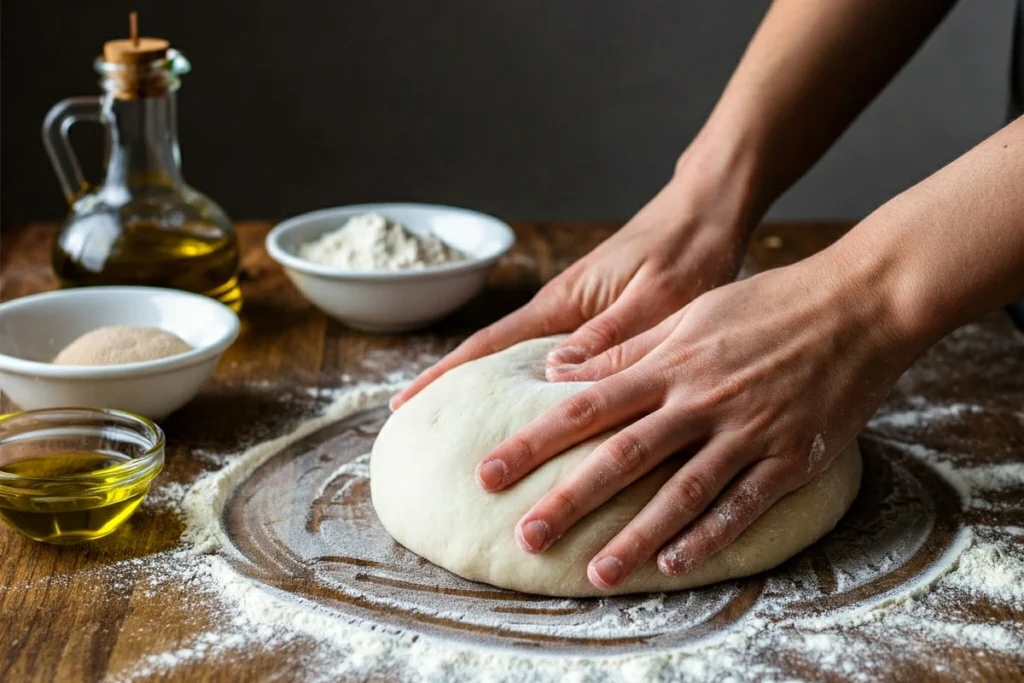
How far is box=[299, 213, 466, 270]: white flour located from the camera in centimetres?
179

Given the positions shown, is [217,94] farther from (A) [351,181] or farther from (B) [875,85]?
(B) [875,85]

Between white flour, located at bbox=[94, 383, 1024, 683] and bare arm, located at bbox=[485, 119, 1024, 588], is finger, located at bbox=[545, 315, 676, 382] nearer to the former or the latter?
bare arm, located at bbox=[485, 119, 1024, 588]

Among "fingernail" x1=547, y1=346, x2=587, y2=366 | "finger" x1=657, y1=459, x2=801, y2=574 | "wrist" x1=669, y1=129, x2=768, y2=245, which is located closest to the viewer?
"finger" x1=657, y1=459, x2=801, y2=574

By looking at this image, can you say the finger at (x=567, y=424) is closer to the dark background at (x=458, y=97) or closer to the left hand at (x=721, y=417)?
the left hand at (x=721, y=417)

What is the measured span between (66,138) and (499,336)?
86 centimetres

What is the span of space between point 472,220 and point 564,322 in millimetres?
525

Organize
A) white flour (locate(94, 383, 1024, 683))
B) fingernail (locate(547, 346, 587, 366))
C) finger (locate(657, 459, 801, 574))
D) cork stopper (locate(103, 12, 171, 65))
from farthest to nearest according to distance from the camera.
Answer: cork stopper (locate(103, 12, 171, 65)), fingernail (locate(547, 346, 587, 366)), finger (locate(657, 459, 801, 574)), white flour (locate(94, 383, 1024, 683))

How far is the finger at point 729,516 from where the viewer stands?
1101 mm

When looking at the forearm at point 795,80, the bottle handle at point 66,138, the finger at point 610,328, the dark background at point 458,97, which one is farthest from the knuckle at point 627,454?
the dark background at point 458,97

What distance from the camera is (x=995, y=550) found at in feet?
3.96

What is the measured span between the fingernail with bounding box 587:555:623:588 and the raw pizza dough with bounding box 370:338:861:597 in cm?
3

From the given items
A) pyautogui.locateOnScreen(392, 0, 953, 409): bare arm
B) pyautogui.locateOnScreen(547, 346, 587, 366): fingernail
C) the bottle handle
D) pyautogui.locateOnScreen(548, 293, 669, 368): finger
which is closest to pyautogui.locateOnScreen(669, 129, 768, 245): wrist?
pyautogui.locateOnScreen(392, 0, 953, 409): bare arm

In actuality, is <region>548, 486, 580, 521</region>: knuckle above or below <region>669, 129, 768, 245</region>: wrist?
below

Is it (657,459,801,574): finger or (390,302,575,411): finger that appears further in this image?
(390,302,575,411): finger
